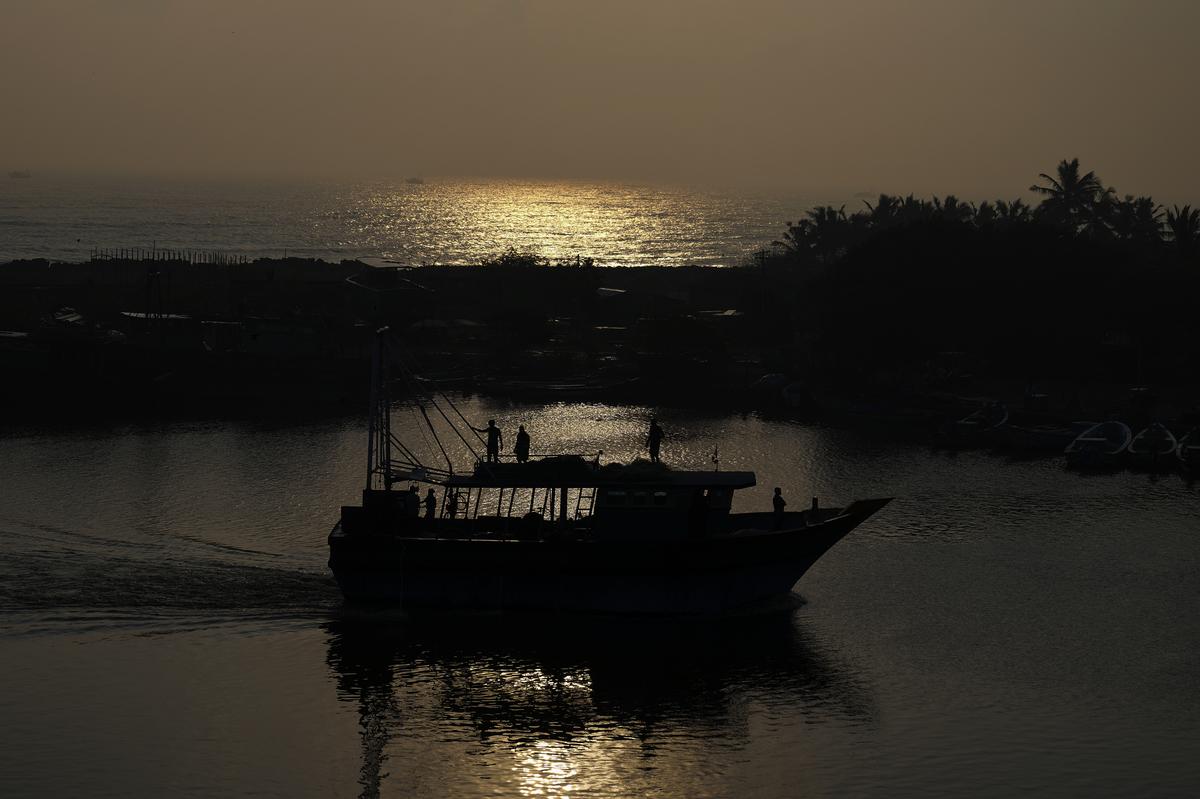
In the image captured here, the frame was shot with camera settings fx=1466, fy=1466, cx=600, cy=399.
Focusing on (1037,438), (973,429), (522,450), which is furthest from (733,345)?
(522,450)

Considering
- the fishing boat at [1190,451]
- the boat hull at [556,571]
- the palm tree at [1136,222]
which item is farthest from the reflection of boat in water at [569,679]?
the palm tree at [1136,222]

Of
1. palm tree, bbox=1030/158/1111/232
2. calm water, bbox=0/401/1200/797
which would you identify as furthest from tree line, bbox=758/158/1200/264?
calm water, bbox=0/401/1200/797

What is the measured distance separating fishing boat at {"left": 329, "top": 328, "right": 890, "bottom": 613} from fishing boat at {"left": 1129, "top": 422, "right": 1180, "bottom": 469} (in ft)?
108

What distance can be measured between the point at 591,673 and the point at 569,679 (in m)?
0.75

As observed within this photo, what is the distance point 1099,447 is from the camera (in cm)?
7231

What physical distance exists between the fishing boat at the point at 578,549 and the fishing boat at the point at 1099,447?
3089 centimetres

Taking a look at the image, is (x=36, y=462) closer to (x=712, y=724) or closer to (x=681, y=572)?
(x=681, y=572)

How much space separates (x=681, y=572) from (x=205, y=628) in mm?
14292

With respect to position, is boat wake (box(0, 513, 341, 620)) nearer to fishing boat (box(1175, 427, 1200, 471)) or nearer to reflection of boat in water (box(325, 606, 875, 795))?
reflection of boat in water (box(325, 606, 875, 795))

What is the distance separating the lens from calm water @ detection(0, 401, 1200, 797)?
115ft

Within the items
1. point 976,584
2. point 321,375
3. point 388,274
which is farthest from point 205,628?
point 388,274

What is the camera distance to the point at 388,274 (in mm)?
120375

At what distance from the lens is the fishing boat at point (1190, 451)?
7056cm

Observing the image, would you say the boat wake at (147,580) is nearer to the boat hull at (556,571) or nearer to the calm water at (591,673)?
the calm water at (591,673)
